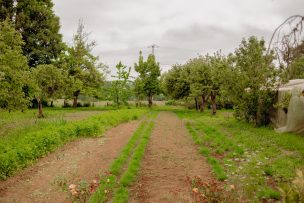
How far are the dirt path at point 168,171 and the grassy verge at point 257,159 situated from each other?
2.09ft

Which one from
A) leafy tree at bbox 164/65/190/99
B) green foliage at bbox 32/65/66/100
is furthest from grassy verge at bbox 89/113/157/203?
leafy tree at bbox 164/65/190/99

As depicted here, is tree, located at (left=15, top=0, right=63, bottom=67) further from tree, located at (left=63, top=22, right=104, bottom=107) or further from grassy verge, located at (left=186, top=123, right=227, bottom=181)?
grassy verge, located at (left=186, top=123, right=227, bottom=181)

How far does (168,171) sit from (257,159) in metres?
3.46

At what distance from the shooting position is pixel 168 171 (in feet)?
36.6

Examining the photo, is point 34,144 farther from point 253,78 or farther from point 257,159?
point 253,78

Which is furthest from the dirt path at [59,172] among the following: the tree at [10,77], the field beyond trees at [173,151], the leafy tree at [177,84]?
the leafy tree at [177,84]

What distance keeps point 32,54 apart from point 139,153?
4172 centimetres

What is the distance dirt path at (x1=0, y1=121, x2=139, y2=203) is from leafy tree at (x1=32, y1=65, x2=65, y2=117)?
1784 centimetres

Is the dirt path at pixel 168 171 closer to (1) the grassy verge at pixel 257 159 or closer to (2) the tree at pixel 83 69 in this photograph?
(1) the grassy verge at pixel 257 159

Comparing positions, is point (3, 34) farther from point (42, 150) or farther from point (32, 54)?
point (32, 54)

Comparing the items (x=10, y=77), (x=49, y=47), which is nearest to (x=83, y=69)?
(x=49, y=47)

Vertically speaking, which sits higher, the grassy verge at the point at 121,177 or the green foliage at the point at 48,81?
the green foliage at the point at 48,81

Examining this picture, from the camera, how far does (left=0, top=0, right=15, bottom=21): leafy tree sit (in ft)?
154

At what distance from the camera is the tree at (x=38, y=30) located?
48.7m
